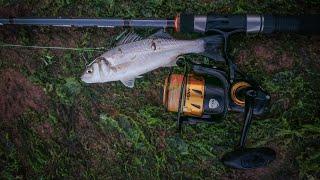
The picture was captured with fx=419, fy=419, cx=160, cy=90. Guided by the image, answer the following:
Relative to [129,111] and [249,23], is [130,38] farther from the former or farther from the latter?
[249,23]

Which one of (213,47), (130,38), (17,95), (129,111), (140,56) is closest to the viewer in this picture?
(213,47)

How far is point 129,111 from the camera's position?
14.0ft

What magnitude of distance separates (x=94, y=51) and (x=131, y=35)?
0.47 meters

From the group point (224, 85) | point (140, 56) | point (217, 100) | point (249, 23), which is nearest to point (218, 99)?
point (217, 100)

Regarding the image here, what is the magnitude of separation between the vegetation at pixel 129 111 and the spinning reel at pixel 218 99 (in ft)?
1.19

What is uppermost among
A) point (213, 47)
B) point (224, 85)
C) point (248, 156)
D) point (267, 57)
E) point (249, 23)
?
point (249, 23)

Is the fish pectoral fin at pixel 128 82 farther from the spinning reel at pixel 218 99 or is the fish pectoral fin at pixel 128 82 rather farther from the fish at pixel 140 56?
the spinning reel at pixel 218 99

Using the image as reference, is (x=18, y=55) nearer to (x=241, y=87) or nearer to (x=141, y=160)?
(x=141, y=160)

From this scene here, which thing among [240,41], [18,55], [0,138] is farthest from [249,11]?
[0,138]

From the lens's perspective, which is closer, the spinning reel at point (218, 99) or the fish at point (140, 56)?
the spinning reel at point (218, 99)

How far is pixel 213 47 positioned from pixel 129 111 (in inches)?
43.7

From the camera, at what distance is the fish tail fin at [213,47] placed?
3.74 m

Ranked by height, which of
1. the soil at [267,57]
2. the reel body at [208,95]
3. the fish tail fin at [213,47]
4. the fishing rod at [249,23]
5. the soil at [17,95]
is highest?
the fishing rod at [249,23]

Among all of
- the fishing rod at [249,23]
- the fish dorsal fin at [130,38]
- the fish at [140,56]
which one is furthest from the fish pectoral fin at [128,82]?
the fishing rod at [249,23]
